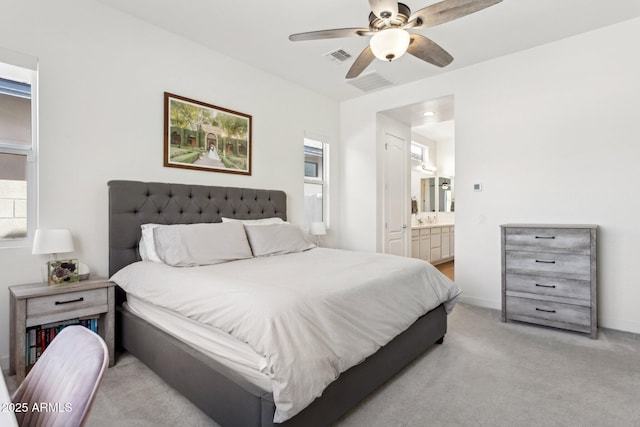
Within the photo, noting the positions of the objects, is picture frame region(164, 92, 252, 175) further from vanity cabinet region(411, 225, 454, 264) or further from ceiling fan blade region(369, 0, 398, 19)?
vanity cabinet region(411, 225, 454, 264)

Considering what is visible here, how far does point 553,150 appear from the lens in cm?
343

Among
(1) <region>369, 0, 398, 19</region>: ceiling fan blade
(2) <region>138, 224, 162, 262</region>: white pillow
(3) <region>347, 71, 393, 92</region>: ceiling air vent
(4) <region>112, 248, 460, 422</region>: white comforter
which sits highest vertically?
(3) <region>347, 71, 393, 92</region>: ceiling air vent

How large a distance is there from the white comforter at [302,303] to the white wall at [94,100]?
66 cm

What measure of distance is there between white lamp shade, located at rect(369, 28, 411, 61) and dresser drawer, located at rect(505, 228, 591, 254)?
2195mm

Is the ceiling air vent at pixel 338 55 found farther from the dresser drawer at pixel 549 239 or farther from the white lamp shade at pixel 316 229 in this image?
the dresser drawer at pixel 549 239

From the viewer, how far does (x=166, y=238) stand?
2.64m

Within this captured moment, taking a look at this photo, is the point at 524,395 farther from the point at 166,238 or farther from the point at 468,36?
the point at 468,36

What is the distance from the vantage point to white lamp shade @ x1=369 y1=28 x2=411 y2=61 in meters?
2.23

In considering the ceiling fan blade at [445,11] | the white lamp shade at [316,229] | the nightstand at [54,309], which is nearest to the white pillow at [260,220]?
the white lamp shade at [316,229]

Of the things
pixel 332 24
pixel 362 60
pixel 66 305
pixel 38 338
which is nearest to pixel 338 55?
pixel 332 24

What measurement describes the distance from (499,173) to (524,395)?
249cm

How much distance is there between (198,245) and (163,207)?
2.23 feet

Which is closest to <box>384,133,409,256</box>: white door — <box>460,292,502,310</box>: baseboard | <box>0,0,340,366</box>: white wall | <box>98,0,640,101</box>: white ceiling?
<box>460,292,502,310</box>: baseboard

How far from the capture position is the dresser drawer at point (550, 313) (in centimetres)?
297
